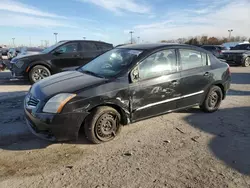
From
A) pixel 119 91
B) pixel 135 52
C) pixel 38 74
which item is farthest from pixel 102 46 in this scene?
pixel 119 91

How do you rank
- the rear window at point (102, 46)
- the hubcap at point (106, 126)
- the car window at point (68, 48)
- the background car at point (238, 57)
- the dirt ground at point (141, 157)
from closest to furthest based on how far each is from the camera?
the dirt ground at point (141, 157) → the hubcap at point (106, 126) → the car window at point (68, 48) → the rear window at point (102, 46) → the background car at point (238, 57)

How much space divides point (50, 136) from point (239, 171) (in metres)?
2.73

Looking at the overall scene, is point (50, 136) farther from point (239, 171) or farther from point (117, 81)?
point (239, 171)

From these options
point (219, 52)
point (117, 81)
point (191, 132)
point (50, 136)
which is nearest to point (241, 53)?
point (219, 52)

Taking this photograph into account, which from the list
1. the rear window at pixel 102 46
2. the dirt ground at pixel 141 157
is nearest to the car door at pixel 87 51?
the rear window at pixel 102 46

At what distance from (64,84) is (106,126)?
3.31 ft

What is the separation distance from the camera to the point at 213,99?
519 centimetres

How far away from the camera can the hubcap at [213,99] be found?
510 cm

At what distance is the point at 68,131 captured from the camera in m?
3.33

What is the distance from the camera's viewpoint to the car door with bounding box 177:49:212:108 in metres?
4.45

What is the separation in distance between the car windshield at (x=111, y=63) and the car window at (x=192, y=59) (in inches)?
39.8

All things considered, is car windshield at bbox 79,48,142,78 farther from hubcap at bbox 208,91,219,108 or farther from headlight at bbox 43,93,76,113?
hubcap at bbox 208,91,219,108

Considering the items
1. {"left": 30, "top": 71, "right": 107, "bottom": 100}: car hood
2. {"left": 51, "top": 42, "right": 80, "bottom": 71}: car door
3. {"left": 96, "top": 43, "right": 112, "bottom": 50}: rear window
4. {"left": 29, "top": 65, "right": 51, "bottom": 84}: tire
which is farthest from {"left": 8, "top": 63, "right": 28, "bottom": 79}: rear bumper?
{"left": 30, "top": 71, "right": 107, "bottom": 100}: car hood

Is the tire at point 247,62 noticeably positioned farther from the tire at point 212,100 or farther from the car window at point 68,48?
the car window at point 68,48
